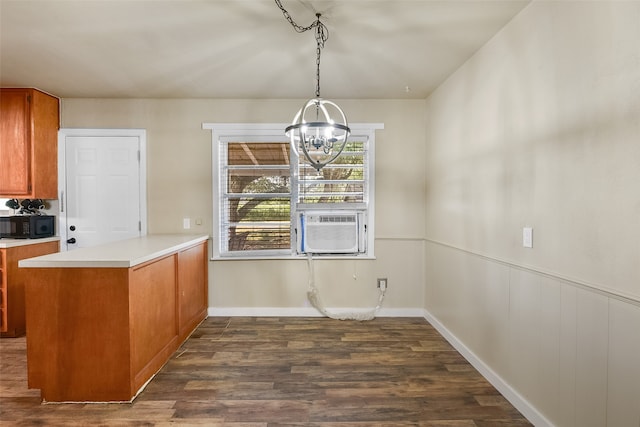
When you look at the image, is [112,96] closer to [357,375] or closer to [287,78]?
[287,78]

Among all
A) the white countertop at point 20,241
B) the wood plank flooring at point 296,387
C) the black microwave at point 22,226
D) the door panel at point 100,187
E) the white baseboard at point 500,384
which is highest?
the door panel at point 100,187

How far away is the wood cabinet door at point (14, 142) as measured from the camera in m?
3.37

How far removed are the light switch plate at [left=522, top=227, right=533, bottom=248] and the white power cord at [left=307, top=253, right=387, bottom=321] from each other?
199 cm

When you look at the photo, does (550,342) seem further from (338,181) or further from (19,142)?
(19,142)

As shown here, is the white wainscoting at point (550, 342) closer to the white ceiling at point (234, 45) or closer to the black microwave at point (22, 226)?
the white ceiling at point (234, 45)

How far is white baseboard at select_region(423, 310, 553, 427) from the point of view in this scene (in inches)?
75.6

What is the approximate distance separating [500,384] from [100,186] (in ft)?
14.2

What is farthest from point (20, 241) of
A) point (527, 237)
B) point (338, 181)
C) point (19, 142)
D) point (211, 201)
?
point (527, 237)

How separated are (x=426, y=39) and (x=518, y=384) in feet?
8.12

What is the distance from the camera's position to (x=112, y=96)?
11.9ft

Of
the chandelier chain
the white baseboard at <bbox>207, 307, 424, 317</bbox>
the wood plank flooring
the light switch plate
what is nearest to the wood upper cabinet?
the wood plank flooring

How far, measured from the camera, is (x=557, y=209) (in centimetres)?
175

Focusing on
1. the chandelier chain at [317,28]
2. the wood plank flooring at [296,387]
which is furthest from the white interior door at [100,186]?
the chandelier chain at [317,28]

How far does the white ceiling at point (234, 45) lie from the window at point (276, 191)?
610 millimetres
